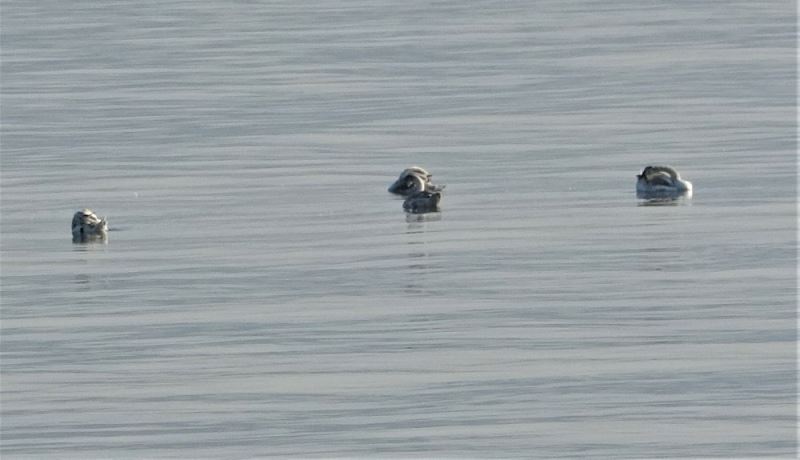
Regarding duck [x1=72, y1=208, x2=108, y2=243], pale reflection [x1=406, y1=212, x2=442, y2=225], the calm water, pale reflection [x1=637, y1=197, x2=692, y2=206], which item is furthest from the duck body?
duck [x1=72, y1=208, x2=108, y2=243]

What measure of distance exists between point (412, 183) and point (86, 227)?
430 centimetres

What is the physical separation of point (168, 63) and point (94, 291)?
31.7m

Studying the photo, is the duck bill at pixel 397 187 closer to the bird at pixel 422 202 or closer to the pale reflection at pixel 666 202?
the bird at pixel 422 202

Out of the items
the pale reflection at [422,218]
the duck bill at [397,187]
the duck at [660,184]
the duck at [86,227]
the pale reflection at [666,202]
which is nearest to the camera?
the duck at [86,227]

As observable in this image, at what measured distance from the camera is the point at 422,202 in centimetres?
3012

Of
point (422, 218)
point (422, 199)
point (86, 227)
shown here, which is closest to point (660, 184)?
point (422, 199)

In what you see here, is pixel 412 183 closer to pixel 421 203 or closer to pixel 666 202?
pixel 421 203

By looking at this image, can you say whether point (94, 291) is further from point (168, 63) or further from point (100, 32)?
point (100, 32)

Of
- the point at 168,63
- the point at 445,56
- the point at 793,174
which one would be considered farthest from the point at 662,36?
the point at 793,174

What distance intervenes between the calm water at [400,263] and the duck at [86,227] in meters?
0.42

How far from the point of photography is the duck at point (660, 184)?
30578 millimetres

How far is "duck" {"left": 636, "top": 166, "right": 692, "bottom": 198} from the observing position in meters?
30.6

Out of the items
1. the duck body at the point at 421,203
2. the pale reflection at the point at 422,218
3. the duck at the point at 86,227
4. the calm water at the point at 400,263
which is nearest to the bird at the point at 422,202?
the duck body at the point at 421,203

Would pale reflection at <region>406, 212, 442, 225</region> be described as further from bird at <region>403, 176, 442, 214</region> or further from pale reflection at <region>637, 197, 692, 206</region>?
pale reflection at <region>637, 197, 692, 206</region>
